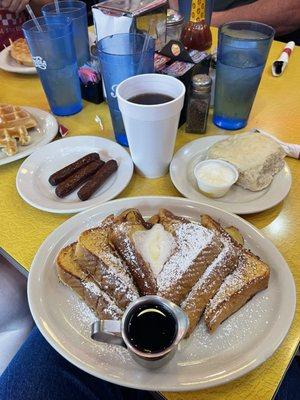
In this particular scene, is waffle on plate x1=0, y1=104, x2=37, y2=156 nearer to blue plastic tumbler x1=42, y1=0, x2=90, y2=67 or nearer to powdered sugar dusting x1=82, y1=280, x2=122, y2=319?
blue plastic tumbler x1=42, y1=0, x2=90, y2=67

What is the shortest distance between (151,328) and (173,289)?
11 centimetres

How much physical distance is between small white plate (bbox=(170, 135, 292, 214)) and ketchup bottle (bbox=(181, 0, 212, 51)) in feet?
2.42

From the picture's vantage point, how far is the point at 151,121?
0.92 m

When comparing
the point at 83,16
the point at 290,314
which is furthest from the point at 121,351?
the point at 83,16

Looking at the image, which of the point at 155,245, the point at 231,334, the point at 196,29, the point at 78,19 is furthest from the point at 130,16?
the point at 231,334

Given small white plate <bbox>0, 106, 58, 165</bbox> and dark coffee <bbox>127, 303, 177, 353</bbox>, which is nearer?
dark coffee <bbox>127, 303, 177, 353</bbox>

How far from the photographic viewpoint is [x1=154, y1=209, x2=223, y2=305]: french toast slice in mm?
708

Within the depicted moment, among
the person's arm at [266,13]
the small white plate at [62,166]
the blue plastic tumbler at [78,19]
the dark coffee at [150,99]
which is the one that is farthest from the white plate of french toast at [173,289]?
the person's arm at [266,13]

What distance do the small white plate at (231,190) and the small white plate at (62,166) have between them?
0.15 metres

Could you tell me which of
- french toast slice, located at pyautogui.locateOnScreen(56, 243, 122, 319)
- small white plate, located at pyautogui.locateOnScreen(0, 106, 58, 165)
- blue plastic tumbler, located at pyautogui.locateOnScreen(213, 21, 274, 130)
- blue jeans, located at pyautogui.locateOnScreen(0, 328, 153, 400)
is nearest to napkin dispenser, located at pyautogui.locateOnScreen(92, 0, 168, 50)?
blue plastic tumbler, located at pyautogui.locateOnScreen(213, 21, 274, 130)

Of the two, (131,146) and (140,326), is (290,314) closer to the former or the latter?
(140,326)

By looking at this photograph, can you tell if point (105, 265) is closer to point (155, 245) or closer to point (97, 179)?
point (155, 245)

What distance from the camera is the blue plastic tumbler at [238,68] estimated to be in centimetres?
115

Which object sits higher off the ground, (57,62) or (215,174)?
(57,62)
